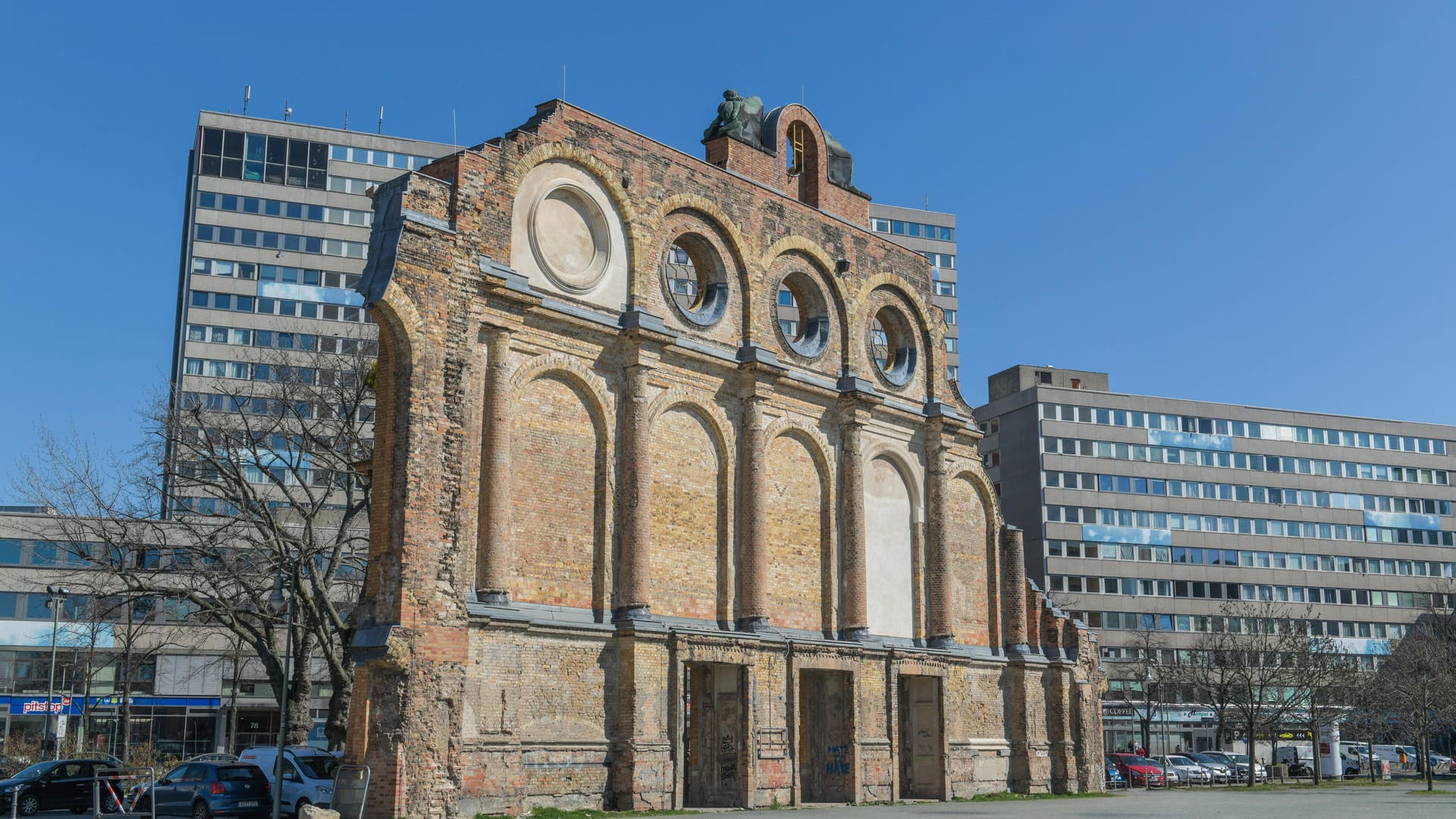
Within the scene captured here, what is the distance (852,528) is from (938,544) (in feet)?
11.6

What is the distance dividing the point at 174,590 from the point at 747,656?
13339 mm

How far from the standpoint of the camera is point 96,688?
2392 inches

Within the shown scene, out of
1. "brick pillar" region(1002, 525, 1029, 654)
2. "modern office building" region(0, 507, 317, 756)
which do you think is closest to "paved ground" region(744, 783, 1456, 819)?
"brick pillar" region(1002, 525, 1029, 654)

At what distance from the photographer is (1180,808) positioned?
29656 millimetres

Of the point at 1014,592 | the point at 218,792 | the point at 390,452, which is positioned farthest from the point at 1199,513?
the point at 390,452

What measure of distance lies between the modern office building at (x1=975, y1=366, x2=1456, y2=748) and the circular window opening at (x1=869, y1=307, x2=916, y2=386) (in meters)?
43.6

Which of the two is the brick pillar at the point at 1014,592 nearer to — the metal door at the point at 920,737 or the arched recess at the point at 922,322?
the metal door at the point at 920,737

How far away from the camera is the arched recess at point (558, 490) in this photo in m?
23.3

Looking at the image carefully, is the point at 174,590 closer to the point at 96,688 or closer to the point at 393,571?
the point at 393,571

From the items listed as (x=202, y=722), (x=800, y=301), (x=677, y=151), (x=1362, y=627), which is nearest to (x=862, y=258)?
(x=800, y=301)

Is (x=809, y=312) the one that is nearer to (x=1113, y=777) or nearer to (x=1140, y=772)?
(x=1113, y=777)

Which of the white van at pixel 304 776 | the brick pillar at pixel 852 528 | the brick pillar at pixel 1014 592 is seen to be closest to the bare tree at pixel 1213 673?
the brick pillar at pixel 1014 592

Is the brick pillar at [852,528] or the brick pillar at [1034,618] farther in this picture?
the brick pillar at [1034,618]

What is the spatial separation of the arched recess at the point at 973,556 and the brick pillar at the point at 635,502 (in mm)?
10500
